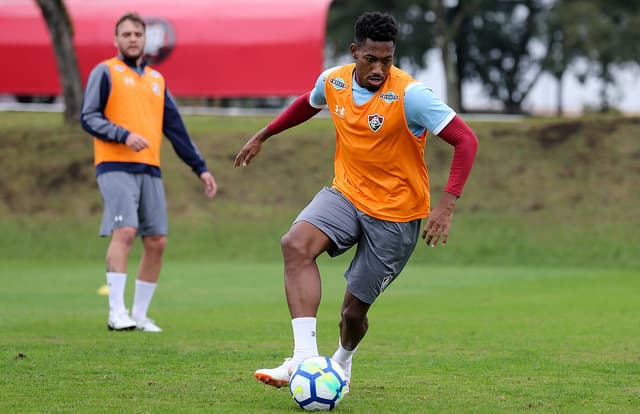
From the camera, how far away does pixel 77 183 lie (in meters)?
27.7

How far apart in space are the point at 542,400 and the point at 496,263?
55.2 feet

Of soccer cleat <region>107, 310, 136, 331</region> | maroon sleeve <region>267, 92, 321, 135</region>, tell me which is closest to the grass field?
soccer cleat <region>107, 310, 136, 331</region>

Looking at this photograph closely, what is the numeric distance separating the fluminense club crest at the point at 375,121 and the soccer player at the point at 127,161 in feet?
11.6

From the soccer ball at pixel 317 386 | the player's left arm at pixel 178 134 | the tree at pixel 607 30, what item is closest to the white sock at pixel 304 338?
the soccer ball at pixel 317 386

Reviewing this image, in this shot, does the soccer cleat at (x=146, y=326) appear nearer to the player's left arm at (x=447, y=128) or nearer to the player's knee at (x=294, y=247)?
the player's knee at (x=294, y=247)

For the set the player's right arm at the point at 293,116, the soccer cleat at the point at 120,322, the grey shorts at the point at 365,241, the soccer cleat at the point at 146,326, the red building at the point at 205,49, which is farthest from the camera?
the red building at the point at 205,49

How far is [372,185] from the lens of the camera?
275 inches

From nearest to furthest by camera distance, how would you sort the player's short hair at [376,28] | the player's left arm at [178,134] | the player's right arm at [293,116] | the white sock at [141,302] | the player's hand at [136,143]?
the player's short hair at [376,28] → the player's right arm at [293,116] → the player's hand at [136,143] → the white sock at [141,302] → the player's left arm at [178,134]

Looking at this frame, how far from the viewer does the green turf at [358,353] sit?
21.2ft

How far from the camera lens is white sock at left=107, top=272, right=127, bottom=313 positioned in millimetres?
10125

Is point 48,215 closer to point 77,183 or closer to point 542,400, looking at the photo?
point 77,183

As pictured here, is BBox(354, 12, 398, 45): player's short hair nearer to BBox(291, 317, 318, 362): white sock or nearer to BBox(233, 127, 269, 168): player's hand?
BBox(233, 127, 269, 168): player's hand

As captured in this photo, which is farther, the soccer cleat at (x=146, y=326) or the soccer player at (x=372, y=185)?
the soccer cleat at (x=146, y=326)

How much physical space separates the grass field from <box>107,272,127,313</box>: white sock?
1.16ft
